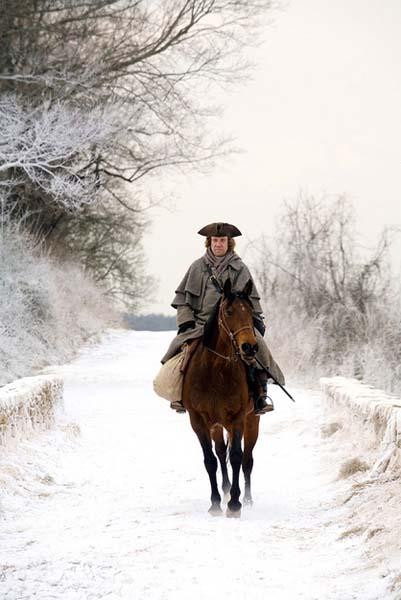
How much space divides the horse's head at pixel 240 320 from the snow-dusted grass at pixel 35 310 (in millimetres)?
14137

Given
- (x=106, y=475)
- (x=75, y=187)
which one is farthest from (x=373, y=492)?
(x=75, y=187)

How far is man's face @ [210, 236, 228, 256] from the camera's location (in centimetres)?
860

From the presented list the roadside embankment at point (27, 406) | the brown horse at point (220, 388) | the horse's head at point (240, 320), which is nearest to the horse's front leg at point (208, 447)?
the brown horse at point (220, 388)

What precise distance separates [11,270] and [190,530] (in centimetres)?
1927

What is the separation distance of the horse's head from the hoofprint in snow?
1.33 m

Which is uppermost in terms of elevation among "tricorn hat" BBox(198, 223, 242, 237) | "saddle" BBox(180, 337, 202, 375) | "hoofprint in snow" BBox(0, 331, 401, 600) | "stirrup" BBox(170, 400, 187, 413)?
"tricorn hat" BBox(198, 223, 242, 237)

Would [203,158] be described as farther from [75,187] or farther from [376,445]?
[376,445]

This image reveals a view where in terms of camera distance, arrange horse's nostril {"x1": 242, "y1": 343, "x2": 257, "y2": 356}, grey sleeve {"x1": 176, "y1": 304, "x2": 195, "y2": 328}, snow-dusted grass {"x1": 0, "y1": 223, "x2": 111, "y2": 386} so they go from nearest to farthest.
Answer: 1. horse's nostril {"x1": 242, "y1": 343, "x2": 257, "y2": 356}
2. grey sleeve {"x1": 176, "y1": 304, "x2": 195, "y2": 328}
3. snow-dusted grass {"x1": 0, "y1": 223, "x2": 111, "y2": 386}

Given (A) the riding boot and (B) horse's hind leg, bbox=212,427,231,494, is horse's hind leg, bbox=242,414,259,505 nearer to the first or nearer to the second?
(B) horse's hind leg, bbox=212,427,231,494

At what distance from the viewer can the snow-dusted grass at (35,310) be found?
2366 centimetres

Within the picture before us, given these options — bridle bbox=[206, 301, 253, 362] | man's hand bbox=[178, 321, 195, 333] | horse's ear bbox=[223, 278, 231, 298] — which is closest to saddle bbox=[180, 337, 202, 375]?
man's hand bbox=[178, 321, 195, 333]

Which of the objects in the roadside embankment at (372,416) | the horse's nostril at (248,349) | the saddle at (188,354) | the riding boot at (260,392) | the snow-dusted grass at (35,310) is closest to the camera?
the horse's nostril at (248,349)

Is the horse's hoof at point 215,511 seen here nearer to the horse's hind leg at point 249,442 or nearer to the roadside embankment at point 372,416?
the horse's hind leg at point 249,442

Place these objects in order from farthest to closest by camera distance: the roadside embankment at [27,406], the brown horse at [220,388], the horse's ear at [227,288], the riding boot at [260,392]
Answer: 1. the roadside embankment at [27,406]
2. the riding boot at [260,392]
3. the brown horse at [220,388]
4. the horse's ear at [227,288]
